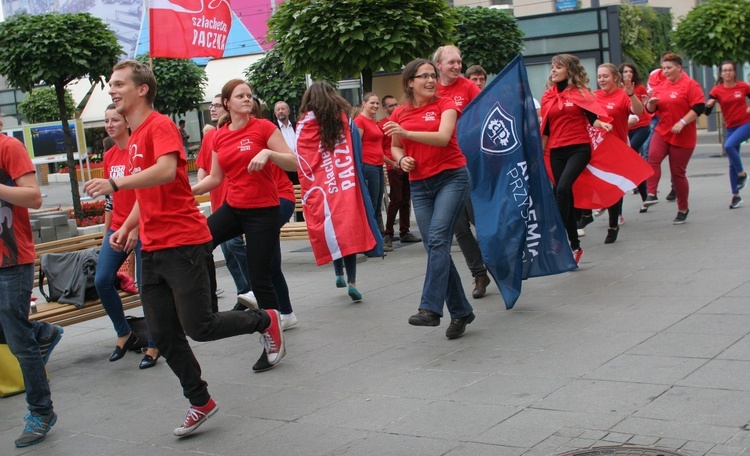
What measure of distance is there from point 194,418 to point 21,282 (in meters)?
1.32

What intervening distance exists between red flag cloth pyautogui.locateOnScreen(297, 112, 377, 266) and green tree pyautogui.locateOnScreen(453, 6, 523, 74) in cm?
1752

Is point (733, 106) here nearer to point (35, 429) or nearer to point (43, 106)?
point (35, 429)

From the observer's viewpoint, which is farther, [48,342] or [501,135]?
[501,135]

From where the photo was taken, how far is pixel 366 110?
1138cm

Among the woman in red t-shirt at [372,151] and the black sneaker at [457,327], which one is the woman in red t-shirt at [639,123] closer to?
the woman in red t-shirt at [372,151]

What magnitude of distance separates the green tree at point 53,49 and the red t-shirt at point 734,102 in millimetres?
11076

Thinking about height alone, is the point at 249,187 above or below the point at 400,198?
above

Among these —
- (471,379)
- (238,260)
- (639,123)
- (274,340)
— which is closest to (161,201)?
(274,340)

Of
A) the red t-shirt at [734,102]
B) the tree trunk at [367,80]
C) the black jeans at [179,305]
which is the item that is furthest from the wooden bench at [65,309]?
the red t-shirt at [734,102]

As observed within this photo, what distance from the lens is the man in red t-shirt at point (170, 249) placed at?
16.7ft

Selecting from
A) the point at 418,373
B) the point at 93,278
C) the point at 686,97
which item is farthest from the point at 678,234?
the point at 93,278

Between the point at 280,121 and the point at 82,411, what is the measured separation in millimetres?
6944

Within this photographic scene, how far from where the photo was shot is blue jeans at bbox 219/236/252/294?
8.14m

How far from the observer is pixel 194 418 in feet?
16.4
